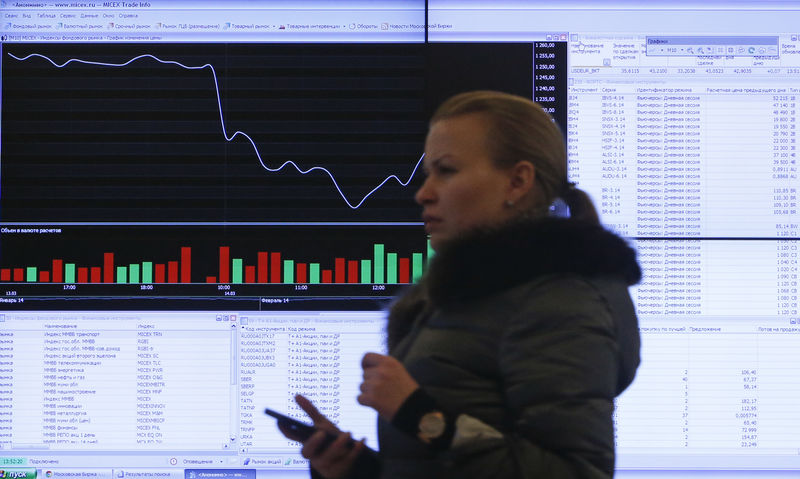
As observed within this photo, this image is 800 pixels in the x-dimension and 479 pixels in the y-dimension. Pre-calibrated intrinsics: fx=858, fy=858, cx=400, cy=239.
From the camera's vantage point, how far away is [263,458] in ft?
8.06

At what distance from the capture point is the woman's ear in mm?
1429

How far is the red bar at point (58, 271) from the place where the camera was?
8.11 feet

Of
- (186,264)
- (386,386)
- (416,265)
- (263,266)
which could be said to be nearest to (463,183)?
(386,386)

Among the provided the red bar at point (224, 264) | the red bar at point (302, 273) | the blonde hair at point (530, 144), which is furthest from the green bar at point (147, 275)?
the blonde hair at point (530, 144)

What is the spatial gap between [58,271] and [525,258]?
5.40ft

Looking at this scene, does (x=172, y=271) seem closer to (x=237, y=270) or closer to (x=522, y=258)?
(x=237, y=270)

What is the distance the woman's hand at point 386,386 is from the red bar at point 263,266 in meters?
1.21

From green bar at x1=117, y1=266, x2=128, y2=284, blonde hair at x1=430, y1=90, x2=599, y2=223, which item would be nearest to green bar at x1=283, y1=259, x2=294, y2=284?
green bar at x1=117, y1=266, x2=128, y2=284

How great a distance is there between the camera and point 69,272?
2473 mm

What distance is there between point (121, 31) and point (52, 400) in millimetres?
1088

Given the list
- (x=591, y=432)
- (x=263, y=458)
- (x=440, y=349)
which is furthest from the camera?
(x=263, y=458)

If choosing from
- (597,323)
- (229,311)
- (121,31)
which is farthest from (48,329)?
(597,323)

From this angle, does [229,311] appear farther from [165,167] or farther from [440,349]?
[440,349]

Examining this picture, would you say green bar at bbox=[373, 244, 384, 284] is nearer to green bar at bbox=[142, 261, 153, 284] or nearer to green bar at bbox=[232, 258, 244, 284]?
green bar at bbox=[232, 258, 244, 284]
